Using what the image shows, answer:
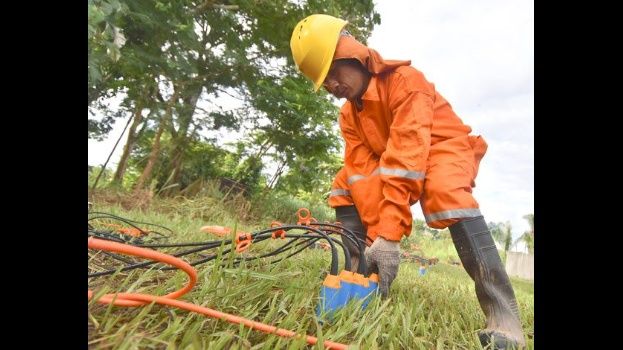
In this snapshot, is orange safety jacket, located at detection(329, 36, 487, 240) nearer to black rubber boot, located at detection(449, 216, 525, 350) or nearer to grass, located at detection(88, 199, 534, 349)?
black rubber boot, located at detection(449, 216, 525, 350)

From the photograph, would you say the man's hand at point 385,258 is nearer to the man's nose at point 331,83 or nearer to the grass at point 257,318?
the grass at point 257,318

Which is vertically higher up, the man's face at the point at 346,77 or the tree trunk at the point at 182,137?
the tree trunk at the point at 182,137

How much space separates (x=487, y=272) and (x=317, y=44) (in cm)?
128

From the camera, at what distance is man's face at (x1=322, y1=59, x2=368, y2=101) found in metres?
2.03

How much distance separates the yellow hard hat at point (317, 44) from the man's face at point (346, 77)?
64 millimetres

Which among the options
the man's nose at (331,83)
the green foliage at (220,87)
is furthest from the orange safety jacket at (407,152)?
the green foliage at (220,87)

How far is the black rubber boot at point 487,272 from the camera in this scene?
1.60 metres

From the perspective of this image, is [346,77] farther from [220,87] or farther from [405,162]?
[220,87]

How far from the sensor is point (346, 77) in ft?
6.68

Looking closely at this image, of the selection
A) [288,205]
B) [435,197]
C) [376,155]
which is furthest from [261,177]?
[435,197]

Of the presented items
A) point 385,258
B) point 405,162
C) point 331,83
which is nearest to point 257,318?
point 385,258

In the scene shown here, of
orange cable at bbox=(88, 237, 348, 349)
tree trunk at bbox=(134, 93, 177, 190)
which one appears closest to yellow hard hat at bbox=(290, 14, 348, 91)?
orange cable at bbox=(88, 237, 348, 349)
